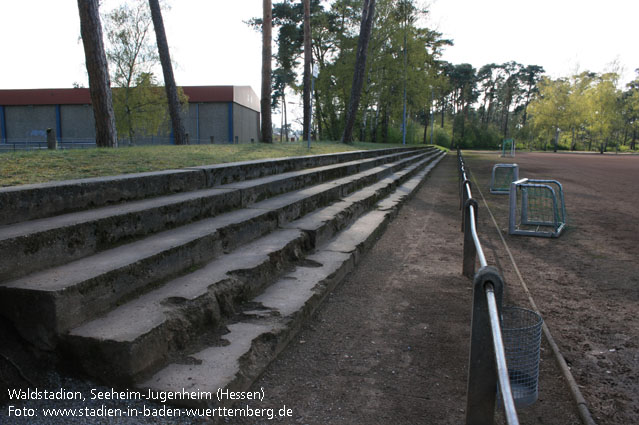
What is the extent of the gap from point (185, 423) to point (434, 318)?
6.83ft

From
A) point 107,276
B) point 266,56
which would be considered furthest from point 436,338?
point 266,56

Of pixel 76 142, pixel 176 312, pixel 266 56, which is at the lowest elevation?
pixel 176 312

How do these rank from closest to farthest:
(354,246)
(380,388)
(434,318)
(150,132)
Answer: (380,388) < (434,318) < (354,246) < (150,132)

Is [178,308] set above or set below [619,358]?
above

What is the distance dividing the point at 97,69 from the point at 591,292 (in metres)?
9.72

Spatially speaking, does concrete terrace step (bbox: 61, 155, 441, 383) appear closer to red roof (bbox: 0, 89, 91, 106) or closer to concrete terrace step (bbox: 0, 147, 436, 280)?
concrete terrace step (bbox: 0, 147, 436, 280)

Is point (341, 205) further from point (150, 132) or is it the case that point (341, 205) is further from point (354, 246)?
point (150, 132)

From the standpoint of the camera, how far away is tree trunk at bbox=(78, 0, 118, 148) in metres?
8.84

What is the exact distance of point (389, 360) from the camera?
269 centimetres

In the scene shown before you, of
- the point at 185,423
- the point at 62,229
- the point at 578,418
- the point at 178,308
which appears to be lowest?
the point at 578,418

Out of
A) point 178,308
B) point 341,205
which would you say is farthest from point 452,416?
point 341,205

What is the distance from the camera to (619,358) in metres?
2.75

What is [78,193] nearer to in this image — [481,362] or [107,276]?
[107,276]

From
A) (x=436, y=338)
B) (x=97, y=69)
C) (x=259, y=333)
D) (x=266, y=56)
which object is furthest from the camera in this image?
(x=266, y=56)
